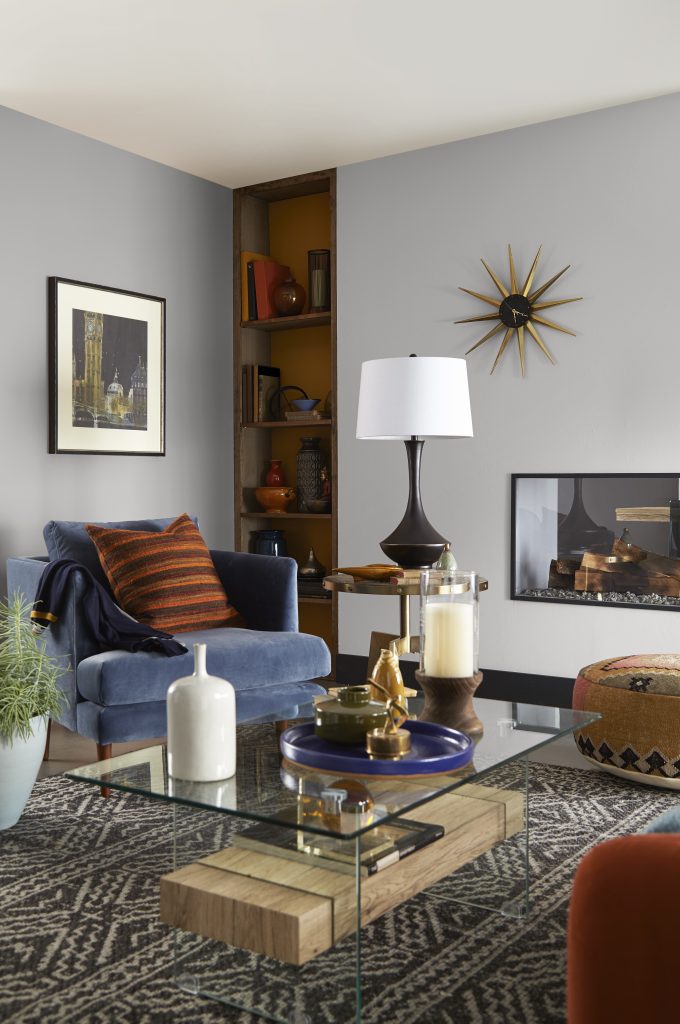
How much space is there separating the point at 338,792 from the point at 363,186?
3.77 metres

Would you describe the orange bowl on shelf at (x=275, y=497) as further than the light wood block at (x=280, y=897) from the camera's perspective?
Yes

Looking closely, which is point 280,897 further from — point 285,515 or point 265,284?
point 265,284

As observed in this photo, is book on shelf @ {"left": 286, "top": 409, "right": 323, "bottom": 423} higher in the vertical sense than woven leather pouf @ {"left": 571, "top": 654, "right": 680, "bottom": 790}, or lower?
higher

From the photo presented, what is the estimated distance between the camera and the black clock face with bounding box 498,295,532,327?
4414 mm

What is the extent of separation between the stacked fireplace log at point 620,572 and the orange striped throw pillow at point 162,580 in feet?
5.04

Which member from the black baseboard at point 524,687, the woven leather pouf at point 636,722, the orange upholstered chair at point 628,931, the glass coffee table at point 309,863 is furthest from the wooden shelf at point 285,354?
A: the orange upholstered chair at point 628,931

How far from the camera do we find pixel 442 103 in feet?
13.6

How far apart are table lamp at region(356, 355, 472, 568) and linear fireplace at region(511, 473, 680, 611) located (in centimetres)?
110

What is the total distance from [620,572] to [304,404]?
1819mm

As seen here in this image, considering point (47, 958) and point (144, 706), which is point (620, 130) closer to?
point (144, 706)

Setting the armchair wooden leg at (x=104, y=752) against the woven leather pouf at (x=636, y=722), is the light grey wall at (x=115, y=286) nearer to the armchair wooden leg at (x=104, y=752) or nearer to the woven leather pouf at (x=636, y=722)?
the armchair wooden leg at (x=104, y=752)

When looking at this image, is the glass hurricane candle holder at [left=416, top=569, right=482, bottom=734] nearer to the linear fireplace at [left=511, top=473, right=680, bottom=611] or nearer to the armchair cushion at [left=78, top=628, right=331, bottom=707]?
the armchair cushion at [left=78, top=628, right=331, bottom=707]

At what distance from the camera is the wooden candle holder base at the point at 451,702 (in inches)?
83.0

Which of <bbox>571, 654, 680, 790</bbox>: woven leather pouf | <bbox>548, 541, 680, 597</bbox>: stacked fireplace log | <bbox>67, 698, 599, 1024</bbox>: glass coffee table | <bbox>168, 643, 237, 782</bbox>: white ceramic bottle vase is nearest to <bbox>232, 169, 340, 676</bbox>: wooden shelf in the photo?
<bbox>548, 541, 680, 597</bbox>: stacked fireplace log
